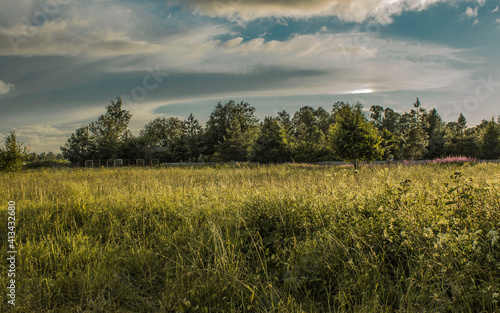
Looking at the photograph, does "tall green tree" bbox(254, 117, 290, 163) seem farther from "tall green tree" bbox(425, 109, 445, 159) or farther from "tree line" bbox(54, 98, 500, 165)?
"tall green tree" bbox(425, 109, 445, 159)

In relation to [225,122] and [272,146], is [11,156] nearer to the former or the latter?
[272,146]

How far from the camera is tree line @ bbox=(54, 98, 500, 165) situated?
602 inches

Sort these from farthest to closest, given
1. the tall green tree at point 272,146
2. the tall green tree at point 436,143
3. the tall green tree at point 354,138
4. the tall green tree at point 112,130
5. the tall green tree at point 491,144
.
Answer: the tall green tree at point 112,130, the tall green tree at point 436,143, the tall green tree at point 491,144, the tall green tree at point 272,146, the tall green tree at point 354,138

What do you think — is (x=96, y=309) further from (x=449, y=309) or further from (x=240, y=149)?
(x=240, y=149)

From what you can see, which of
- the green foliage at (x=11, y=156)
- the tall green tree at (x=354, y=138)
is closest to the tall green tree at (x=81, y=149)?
the green foliage at (x=11, y=156)

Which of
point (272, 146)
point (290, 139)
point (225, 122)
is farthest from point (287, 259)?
point (225, 122)

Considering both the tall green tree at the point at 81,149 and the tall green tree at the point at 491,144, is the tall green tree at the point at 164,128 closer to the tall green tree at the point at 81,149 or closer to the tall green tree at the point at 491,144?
the tall green tree at the point at 81,149

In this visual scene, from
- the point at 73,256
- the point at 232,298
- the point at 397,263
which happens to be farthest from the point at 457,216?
the point at 73,256

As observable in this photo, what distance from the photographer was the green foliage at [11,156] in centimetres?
1517

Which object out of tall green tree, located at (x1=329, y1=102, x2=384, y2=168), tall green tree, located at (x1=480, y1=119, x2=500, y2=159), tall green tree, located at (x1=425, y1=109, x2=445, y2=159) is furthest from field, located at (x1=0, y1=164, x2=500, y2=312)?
tall green tree, located at (x1=480, y1=119, x2=500, y2=159)

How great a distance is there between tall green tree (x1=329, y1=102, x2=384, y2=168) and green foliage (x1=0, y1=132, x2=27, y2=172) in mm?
17910

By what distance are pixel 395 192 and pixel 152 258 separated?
3.76 metres

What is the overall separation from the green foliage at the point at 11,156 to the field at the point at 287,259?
13.3 meters

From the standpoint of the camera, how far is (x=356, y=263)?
3.30 m
